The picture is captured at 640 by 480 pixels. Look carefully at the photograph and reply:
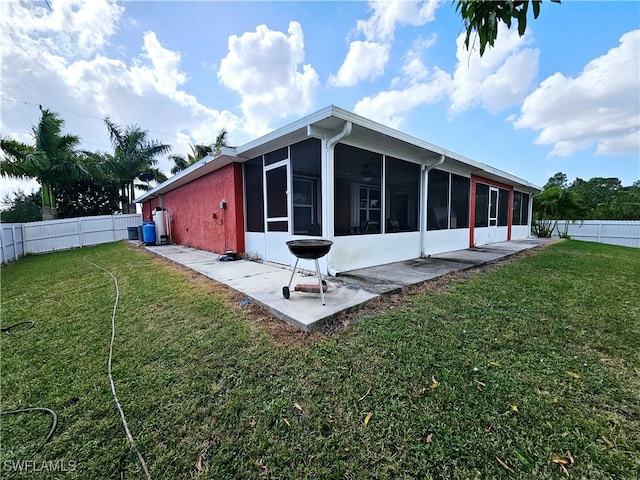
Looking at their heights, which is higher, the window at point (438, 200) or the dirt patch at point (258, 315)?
the window at point (438, 200)

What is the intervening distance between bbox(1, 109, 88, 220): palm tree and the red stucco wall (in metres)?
7.51

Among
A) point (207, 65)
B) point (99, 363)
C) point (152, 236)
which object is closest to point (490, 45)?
point (99, 363)

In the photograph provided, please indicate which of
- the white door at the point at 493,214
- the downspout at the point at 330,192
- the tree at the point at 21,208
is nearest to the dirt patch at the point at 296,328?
the downspout at the point at 330,192

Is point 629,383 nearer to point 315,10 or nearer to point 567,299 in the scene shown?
point 567,299

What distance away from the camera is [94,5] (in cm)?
517

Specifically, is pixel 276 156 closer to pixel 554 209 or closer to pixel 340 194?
pixel 340 194

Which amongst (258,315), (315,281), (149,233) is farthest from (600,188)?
(149,233)

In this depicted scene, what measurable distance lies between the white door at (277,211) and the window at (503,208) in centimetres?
927

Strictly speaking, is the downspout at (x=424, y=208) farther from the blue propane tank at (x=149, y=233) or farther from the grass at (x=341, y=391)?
the blue propane tank at (x=149, y=233)

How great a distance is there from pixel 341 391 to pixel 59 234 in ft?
53.9

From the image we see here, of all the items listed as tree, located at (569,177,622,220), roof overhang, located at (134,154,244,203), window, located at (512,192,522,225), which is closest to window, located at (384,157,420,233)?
roof overhang, located at (134,154,244,203)

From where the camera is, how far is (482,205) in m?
9.23

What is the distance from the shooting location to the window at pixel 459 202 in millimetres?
7602

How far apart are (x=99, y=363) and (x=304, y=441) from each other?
199cm
